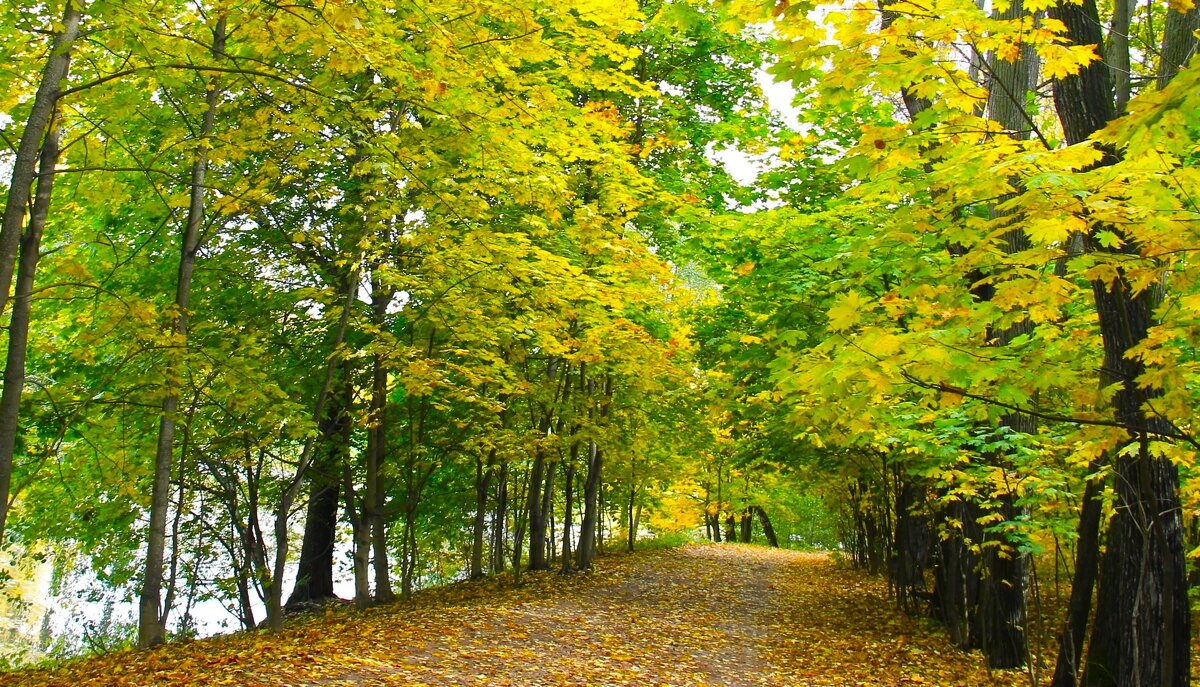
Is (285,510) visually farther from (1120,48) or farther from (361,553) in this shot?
(1120,48)

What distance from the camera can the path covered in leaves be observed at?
6.20 metres

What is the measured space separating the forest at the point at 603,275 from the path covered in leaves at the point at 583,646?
81 cm

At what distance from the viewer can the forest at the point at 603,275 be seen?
3.82m

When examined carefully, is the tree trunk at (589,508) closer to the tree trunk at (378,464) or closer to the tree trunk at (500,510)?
the tree trunk at (500,510)

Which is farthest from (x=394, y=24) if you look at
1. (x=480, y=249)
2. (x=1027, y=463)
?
(x=1027, y=463)

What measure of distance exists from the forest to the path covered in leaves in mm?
808

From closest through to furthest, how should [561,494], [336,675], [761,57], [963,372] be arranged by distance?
[963,372], [336,675], [761,57], [561,494]

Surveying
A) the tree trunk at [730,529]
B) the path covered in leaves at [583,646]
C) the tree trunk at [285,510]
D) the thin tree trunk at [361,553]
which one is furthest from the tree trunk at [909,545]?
the tree trunk at [730,529]

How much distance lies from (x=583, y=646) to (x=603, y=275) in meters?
5.20

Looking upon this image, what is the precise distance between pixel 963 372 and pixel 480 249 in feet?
12.8

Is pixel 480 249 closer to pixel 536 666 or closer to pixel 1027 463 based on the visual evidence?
pixel 536 666

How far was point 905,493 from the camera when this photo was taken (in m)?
12.2

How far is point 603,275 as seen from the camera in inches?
452

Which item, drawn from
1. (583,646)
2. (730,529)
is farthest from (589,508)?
(730,529)
